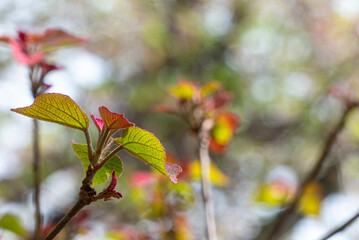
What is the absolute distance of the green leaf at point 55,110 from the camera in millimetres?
400

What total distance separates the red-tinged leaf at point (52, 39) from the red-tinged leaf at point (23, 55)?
23 mm

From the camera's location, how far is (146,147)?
42 centimetres

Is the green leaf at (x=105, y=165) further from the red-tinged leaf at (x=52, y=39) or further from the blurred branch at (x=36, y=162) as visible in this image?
the red-tinged leaf at (x=52, y=39)

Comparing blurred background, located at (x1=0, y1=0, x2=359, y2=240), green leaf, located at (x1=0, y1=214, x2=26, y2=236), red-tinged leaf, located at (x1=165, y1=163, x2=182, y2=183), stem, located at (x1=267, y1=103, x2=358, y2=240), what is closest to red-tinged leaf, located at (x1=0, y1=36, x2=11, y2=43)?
green leaf, located at (x1=0, y1=214, x2=26, y2=236)

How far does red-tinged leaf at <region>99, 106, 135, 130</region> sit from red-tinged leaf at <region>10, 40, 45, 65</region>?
320mm

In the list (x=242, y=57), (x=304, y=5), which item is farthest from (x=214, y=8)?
(x=304, y=5)

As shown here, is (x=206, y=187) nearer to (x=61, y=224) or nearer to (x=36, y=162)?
(x=36, y=162)

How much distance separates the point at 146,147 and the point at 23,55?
0.39 metres

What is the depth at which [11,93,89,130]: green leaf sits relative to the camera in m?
0.40

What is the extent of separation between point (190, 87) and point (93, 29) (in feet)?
10.0

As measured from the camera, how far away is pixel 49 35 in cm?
74

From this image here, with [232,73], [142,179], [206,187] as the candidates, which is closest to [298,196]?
[206,187]

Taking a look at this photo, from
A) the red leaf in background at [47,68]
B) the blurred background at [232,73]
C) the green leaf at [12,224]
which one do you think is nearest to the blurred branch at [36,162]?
the red leaf in background at [47,68]

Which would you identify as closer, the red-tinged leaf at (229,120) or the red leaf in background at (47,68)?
the red leaf in background at (47,68)
